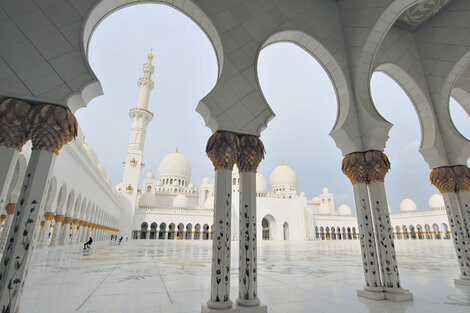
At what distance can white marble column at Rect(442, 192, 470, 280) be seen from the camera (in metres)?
3.67

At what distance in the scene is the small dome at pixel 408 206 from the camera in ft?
111

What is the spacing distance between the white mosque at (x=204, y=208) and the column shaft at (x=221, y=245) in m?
18.9

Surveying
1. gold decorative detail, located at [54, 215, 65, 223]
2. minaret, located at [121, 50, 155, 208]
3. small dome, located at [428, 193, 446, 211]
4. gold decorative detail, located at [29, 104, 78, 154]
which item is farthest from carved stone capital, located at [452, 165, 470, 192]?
small dome, located at [428, 193, 446, 211]

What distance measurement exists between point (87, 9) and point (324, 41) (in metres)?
2.96

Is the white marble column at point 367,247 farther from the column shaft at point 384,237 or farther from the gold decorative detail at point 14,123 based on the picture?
the gold decorative detail at point 14,123

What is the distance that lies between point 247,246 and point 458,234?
11.5 ft

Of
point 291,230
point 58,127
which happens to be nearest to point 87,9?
point 58,127

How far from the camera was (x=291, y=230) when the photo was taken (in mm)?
28484

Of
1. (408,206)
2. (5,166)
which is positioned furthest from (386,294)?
(408,206)

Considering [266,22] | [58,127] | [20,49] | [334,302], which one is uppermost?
[266,22]

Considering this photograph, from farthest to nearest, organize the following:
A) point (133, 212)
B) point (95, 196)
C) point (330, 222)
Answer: point (330, 222) < point (133, 212) < point (95, 196)

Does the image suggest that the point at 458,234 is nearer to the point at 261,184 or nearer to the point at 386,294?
the point at 386,294

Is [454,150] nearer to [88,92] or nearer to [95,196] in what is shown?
[88,92]

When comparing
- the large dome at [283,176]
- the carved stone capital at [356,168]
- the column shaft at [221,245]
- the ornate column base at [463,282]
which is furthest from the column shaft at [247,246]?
the large dome at [283,176]
